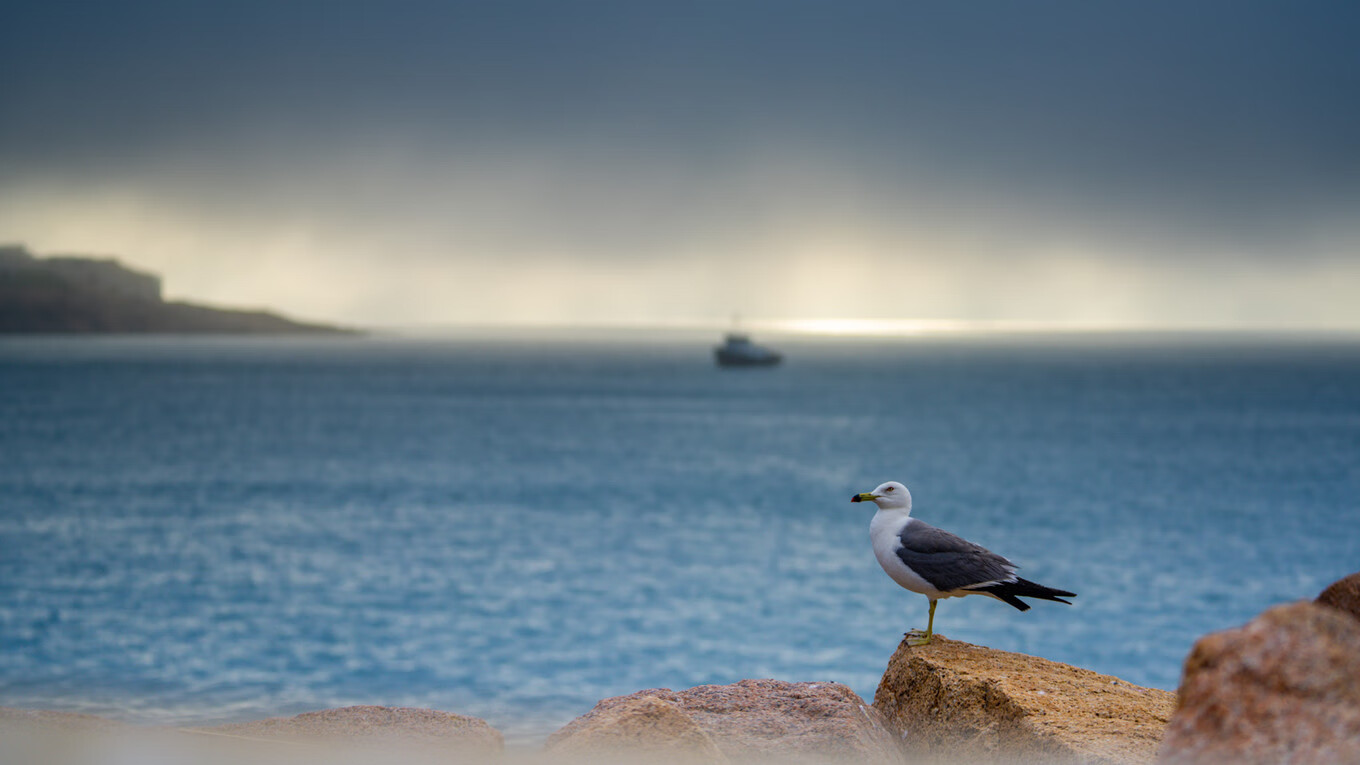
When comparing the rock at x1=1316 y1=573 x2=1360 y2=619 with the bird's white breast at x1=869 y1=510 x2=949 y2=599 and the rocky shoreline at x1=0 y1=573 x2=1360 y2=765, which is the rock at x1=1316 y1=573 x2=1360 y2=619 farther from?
the bird's white breast at x1=869 y1=510 x2=949 y2=599

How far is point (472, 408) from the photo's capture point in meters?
130

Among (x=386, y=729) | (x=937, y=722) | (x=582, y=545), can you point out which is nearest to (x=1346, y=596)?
(x=937, y=722)

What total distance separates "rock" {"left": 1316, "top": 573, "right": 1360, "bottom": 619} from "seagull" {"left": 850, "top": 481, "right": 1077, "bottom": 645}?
2112 millimetres

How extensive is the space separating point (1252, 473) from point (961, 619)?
53.0 meters

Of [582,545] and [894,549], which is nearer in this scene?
[894,549]

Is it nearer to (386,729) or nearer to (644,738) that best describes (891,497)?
(644,738)

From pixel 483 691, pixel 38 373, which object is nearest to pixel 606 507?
pixel 483 691

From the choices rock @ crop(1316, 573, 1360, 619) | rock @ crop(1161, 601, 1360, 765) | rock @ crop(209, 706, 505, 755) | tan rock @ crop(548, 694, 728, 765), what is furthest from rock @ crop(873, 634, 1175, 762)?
rock @ crop(209, 706, 505, 755)

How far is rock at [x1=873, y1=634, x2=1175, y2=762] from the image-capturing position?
18.6 feet

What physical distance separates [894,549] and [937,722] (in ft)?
3.71

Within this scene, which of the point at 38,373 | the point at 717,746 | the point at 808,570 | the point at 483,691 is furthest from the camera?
the point at 38,373

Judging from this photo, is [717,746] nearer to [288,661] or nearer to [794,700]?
[794,700]

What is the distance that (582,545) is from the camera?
2023 inches

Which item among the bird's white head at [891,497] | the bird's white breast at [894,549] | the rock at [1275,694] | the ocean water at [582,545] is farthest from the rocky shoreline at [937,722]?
the ocean water at [582,545]
